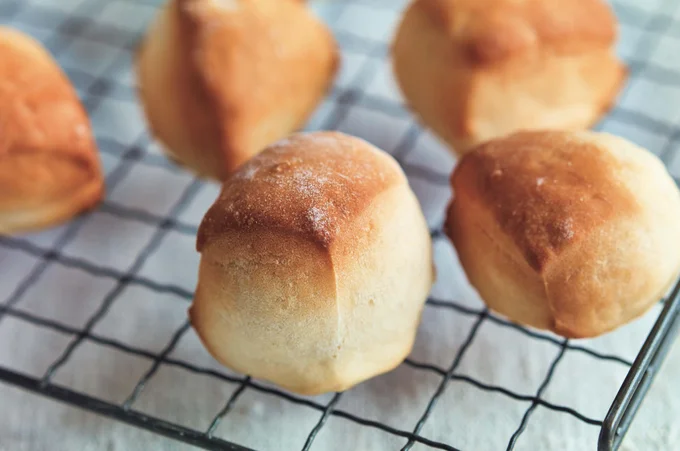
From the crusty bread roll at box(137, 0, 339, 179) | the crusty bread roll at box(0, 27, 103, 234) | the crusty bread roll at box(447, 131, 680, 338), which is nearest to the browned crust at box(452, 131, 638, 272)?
the crusty bread roll at box(447, 131, 680, 338)

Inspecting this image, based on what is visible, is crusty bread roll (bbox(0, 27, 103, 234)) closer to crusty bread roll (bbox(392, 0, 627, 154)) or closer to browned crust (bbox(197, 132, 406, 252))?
browned crust (bbox(197, 132, 406, 252))

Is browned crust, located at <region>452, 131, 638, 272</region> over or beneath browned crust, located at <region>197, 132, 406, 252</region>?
over

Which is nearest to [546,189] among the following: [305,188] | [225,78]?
[305,188]

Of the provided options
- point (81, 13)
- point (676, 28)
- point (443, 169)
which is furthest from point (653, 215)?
point (81, 13)

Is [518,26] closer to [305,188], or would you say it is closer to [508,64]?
[508,64]

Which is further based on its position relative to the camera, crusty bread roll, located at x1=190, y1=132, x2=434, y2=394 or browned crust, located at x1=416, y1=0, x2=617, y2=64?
browned crust, located at x1=416, y1=0, x2=617, y2=64

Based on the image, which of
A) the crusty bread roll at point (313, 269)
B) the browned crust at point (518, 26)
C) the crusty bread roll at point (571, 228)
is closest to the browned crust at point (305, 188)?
the crusty bread roll at point (313, 269)

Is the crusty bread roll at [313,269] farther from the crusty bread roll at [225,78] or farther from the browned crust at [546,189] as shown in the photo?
the crusty bread roll at [225,78]
